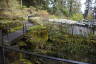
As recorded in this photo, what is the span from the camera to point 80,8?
61.4 ft

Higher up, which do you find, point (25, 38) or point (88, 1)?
point (88, 1)

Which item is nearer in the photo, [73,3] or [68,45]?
[68,45]

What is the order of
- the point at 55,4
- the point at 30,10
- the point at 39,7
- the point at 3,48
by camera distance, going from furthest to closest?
1. the point at 55,4
2. the point at 39,7
3. the point at 30,10
4. the point at 3,48

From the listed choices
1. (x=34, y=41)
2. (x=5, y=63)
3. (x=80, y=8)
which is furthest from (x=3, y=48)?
(x=80, y=8)

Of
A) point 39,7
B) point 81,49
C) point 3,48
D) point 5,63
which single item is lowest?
point 81,49

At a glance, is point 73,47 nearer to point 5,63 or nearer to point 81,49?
point 81,49

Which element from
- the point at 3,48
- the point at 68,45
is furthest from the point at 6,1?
the point at 3,48

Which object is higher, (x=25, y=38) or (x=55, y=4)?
(x=55, y=4)

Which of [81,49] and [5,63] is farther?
[81,49]

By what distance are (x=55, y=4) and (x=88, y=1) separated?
6211 mm

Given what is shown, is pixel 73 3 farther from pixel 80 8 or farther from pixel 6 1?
pixel 6 1

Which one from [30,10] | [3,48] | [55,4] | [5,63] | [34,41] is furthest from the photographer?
[55,4]

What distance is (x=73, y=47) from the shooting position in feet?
14.9

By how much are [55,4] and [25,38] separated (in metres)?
13.5
